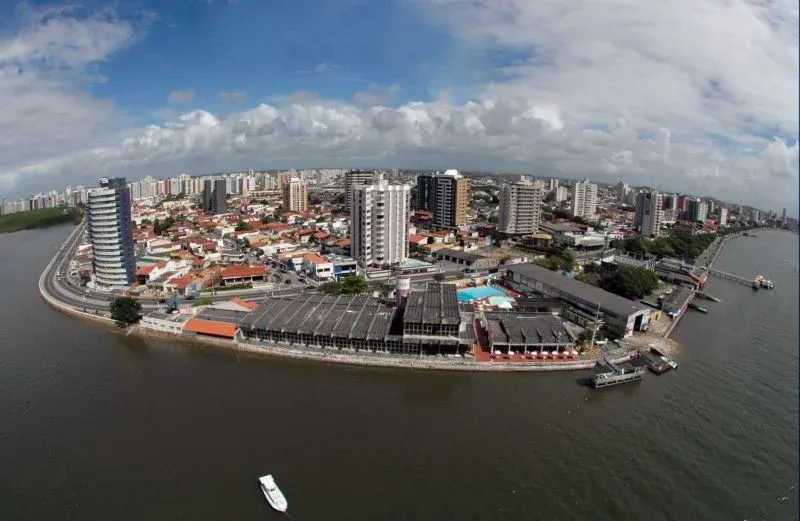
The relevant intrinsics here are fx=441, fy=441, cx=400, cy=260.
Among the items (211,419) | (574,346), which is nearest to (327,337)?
(211,419)

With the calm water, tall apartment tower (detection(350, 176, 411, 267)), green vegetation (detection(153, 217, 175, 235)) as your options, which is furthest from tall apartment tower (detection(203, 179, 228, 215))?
the calm water

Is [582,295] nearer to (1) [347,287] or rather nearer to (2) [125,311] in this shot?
(1) [347,287]

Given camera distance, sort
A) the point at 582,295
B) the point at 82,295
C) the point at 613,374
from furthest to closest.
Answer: the point at 82,295 → the point at 582,295 → the point at 613,374

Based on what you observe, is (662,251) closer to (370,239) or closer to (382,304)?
(370,239)

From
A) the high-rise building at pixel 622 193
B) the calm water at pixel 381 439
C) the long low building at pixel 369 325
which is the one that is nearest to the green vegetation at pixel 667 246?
the calm water at pixel 381 439

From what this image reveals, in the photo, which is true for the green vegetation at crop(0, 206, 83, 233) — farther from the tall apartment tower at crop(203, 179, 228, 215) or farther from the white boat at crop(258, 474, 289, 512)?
the white boat at crop(258, 474, 289, 512)

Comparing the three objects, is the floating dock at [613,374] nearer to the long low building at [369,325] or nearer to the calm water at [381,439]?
the calm water at [381,439]

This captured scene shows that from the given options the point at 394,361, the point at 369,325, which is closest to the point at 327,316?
the point at 369,325
